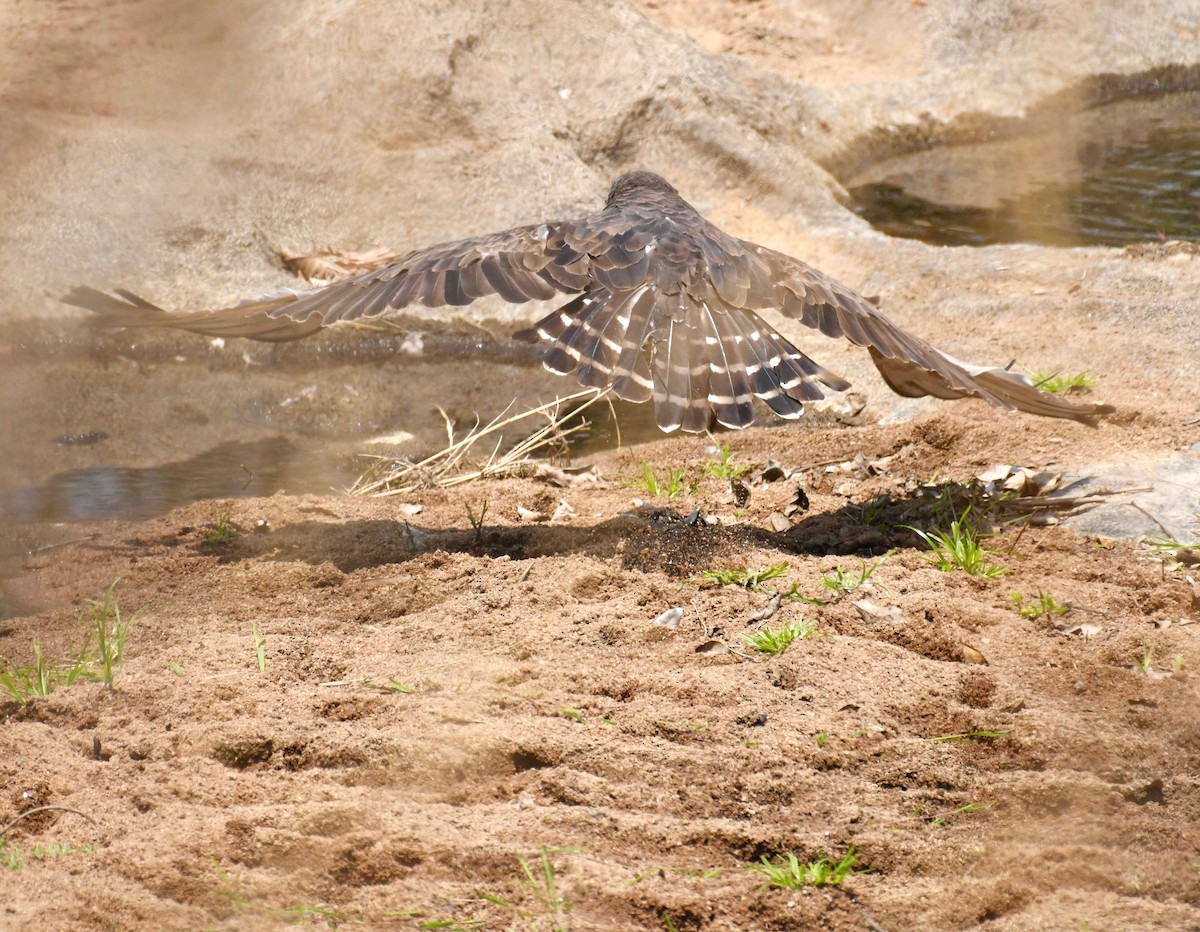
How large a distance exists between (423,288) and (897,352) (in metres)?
1.79

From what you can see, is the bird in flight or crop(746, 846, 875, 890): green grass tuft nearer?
crop(746, 846, 875, 890): green grass tuft

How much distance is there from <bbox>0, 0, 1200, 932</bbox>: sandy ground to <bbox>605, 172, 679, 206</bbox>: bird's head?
4.15 ft

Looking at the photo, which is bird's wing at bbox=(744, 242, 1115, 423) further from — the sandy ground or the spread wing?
the sandy ground

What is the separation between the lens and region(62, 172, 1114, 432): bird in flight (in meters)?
4.14

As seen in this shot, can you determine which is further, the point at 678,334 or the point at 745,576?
the point at 678,334

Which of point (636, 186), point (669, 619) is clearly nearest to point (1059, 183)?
point (636, 186)

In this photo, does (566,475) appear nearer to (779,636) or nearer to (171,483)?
(171,483)

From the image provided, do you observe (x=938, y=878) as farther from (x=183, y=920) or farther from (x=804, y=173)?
(x=804, y=173)

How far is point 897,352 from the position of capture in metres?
4.38

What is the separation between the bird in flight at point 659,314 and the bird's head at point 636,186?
101 centimetres

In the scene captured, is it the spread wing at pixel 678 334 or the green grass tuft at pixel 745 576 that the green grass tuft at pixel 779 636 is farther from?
the spread wing at pixel 678 334

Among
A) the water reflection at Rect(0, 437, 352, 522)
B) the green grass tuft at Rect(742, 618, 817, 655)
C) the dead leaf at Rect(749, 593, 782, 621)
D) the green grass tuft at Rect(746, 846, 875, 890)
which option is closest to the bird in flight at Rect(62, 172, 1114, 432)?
the dead leaf at Rect(749, 593, 782, 621)

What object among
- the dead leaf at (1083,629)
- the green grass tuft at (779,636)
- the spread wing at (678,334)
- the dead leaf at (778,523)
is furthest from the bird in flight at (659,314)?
the dead leaf at (1083,629)

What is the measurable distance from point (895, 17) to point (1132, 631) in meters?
12.0
